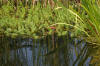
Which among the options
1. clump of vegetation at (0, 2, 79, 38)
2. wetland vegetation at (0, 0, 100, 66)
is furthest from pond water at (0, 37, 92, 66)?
clump of vegetation at (0, 2, 79, 38)

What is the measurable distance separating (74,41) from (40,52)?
608 mm

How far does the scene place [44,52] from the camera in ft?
9.39

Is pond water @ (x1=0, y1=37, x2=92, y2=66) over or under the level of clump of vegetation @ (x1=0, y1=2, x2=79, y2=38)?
under

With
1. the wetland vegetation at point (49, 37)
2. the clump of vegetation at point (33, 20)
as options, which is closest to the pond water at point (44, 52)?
the wetland vegetation at point (49, 37)

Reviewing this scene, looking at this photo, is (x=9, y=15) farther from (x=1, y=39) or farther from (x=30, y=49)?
(x=30, y=49)

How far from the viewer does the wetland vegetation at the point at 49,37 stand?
8.73 ft

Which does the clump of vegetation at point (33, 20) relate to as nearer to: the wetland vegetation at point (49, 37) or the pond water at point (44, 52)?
the wetland vegetation at point (49, 37)

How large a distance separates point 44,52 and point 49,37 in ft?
2.08

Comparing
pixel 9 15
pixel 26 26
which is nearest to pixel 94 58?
pixel 26 26

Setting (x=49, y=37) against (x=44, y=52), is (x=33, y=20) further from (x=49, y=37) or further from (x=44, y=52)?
(x=44, y=52)

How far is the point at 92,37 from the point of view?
10.6ft

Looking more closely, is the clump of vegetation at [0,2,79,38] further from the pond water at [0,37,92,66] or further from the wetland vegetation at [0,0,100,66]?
the pond water at [0,37,92,66]

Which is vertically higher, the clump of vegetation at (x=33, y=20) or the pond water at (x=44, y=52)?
the clump of vegetation at (x=33, y=20)

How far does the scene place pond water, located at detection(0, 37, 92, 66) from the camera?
102 inches
